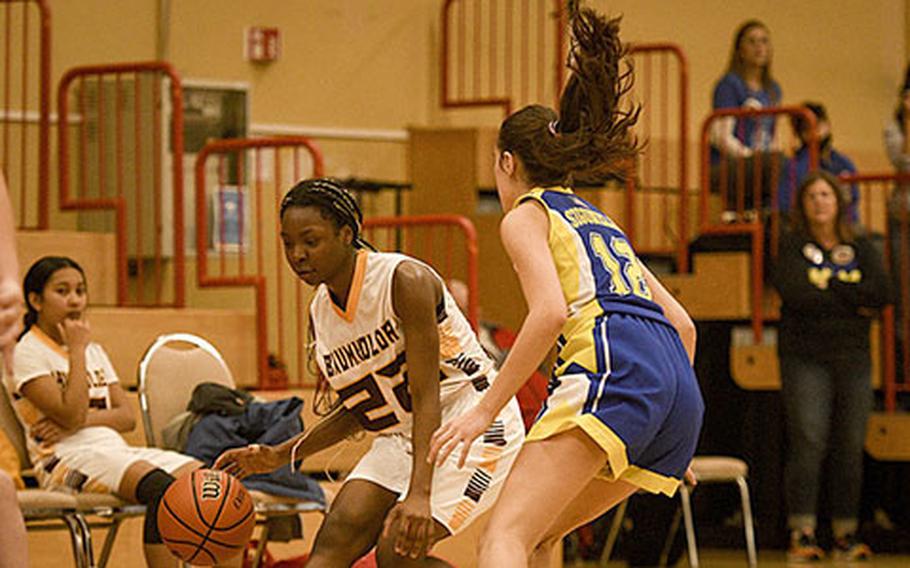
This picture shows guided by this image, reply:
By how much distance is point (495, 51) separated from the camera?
999cm

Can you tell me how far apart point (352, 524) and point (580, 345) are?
713 millimetres

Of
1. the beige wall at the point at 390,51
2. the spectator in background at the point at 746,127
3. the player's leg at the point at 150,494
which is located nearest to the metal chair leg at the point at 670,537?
the spectator in background at the point at 746,127

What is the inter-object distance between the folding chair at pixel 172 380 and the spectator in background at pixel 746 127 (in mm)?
3585

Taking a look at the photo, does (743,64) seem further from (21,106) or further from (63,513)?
(63,513)

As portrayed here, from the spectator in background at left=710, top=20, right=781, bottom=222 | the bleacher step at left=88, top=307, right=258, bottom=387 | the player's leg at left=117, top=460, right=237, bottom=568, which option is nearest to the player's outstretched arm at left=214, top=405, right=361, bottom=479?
the player's leg at left=117, top=460, right=237, bottom=568

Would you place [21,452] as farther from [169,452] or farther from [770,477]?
[770,477]

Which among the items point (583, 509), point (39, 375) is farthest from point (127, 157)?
point (583, 509)

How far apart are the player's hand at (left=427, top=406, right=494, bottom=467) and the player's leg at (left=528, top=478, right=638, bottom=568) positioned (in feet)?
0.90

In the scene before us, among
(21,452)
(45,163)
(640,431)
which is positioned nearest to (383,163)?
(45,163)

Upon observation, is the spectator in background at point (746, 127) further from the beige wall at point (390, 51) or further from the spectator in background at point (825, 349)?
the beige wall at point (390, 51)

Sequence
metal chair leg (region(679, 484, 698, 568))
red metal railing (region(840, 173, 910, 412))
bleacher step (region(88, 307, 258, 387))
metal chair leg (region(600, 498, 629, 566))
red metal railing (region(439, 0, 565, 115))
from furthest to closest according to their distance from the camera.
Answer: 1. red metal railing (region(439, 0, 565, 115))
2. red metal railing (region(840, 173, 910, 412))
3. metal chair leg (region(600, 498, 629, 566))
4. metal chair leg (region(679, 484, 698, 568))
5. bleacher step (region(88, 307, 258, 387))

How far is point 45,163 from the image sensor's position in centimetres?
781

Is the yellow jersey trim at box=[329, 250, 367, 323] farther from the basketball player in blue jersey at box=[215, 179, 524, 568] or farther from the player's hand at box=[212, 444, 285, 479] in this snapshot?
the player's hand at box=[212, 444, 285, 479]

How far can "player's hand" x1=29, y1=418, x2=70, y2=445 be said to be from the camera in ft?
17.6
